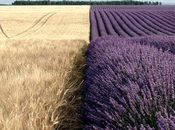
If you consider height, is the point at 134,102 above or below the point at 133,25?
above

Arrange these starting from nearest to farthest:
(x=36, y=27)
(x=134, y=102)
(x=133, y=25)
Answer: (x=134, y=102), (x=133, y=25), (x=36, y=27)

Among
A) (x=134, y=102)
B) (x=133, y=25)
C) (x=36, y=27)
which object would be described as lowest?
(x=36, y=27)

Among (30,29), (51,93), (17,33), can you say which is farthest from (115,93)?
(30,29)

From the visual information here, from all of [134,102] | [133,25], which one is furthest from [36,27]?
[134,102]

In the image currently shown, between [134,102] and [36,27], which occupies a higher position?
[134,102]

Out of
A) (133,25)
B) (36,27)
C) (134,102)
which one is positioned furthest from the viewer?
(36,27)

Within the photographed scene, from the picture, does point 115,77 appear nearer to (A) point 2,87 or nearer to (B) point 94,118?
(B) point 94,118

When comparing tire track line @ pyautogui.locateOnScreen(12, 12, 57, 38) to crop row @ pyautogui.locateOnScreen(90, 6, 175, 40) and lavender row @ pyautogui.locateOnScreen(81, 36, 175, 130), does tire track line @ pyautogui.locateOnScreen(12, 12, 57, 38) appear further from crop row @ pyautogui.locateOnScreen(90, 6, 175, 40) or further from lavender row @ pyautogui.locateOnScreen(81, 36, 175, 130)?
lavender row @ pyautogui.locateOnScreen(81, 36, 175, 130)

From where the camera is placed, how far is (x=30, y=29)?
896 inches

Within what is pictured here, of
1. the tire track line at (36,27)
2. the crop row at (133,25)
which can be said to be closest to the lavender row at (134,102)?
the crop row at (133,25)

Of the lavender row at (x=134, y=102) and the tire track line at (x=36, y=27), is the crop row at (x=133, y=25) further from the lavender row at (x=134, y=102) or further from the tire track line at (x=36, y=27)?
the lavender row at (x=134, y=102)

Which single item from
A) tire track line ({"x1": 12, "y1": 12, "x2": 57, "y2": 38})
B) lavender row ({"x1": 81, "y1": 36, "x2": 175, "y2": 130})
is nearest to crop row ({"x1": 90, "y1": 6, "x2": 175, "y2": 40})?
tire track line ({"x1": 12, "y1": 12, "x2": 57, "y2": 38})

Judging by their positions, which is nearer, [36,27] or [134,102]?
[134,102]

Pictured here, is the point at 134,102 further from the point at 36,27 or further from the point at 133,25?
the point at 36,27
